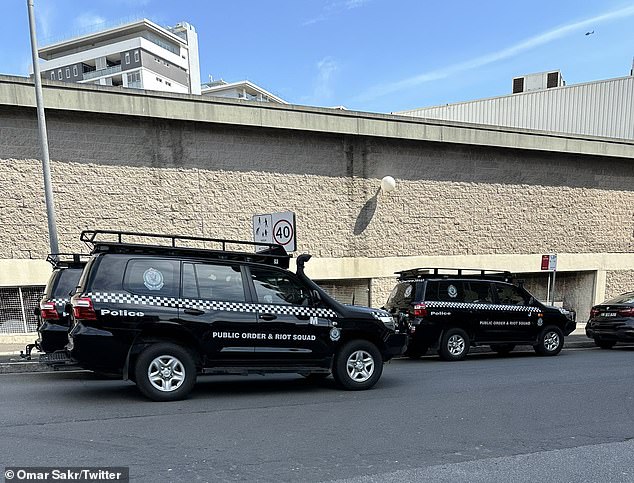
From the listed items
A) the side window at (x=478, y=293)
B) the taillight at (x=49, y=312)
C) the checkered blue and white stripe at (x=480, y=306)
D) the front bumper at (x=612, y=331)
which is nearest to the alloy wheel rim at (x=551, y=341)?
the checkered blue and white stripe at (x=480, y=306)

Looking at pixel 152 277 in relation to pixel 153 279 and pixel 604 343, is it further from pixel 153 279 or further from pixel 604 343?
pixel 604 343

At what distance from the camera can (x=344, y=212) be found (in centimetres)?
1527

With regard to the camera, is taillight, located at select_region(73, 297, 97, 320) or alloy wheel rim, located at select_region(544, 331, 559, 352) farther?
alloy wheel rim, located at select_region(544, 331, 559, 352)

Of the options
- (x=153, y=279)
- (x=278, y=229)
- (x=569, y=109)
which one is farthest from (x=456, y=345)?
(x=569, y=109)

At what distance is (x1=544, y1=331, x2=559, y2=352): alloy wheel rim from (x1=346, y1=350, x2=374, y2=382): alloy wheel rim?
6.35 m

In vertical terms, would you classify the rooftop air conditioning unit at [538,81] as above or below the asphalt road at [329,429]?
above

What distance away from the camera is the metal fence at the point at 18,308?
39.1 feet

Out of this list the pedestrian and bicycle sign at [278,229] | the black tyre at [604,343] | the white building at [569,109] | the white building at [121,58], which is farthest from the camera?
the white building at [121,58]

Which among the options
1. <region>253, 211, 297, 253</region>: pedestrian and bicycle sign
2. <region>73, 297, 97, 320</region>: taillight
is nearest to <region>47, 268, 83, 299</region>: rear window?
<region>73, 297, 97, 320</region>: taillight

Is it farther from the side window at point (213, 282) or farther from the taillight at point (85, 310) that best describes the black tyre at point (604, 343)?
the taillight at point (85, 310)

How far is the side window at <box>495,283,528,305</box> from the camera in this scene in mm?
11352

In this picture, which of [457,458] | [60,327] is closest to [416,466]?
[457,458]

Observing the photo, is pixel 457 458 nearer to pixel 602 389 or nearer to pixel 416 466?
pixel 416 466

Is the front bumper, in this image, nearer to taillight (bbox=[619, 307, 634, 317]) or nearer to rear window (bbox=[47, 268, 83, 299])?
taillight (bbox=[619, 307, 634, 317])
